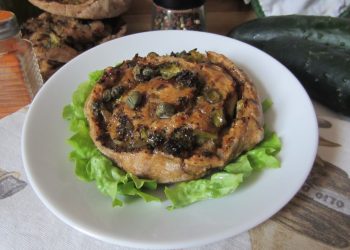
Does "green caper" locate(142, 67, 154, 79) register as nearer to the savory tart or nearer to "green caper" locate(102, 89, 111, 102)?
"green caper" locate(102, 89, 111, 102)

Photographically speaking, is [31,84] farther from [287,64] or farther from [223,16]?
[223,16]

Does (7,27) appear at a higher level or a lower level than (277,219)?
higher

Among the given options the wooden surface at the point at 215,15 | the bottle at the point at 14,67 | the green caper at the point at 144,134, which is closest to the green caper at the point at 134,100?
the green caper at the point at 144,134

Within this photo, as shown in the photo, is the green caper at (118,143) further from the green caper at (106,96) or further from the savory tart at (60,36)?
the savory tart at (60,36)

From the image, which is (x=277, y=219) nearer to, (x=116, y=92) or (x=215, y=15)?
(x=116, y=92)

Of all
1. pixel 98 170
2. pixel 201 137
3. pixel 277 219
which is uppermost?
pixel 201 137

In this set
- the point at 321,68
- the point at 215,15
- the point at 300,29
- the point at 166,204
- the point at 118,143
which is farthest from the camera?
the point at 215,15

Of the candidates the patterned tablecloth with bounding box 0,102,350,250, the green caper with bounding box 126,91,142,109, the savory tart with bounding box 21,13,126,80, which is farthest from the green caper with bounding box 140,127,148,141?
the savory tart with bounding box 21,13,126,80

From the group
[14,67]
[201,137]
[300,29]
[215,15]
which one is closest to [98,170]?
[201,137]
